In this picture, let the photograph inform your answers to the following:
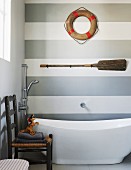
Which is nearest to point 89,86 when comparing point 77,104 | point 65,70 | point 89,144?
point 77,104

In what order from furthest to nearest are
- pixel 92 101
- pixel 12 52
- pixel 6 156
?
pixel 92 101, pixel 12 52, pixel 6 156

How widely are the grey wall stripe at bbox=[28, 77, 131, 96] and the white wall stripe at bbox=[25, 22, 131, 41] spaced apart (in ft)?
Answer: 2.04

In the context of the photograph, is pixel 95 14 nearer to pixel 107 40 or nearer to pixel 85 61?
pixel 107 40

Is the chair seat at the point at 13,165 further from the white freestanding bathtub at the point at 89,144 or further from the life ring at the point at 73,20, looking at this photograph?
the life ring at the point at 73,20

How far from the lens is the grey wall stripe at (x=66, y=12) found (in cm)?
425

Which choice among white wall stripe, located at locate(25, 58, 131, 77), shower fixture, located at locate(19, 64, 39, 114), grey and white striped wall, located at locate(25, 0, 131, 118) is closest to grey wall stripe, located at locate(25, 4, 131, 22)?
grey and white striped wall, located at locate(25, 0, 131, 118)

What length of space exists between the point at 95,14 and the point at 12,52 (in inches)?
60.5

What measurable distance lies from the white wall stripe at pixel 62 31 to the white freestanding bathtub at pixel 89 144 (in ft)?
4.68

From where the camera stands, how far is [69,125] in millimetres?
3965

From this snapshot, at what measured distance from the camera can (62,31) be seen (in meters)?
4.25

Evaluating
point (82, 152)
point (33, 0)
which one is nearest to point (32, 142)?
point (82, 152)

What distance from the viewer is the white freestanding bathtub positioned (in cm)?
338

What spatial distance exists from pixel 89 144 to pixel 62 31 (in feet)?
5.83

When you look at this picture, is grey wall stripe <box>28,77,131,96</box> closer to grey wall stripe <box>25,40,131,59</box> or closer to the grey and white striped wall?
the grey and white striped wall
